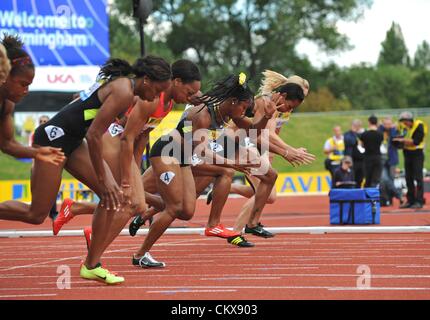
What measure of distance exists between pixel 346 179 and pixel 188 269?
12308 millimetres

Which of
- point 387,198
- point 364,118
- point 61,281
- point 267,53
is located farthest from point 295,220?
point 267,53

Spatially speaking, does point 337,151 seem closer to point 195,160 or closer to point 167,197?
point 195,160

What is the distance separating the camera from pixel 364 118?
43.8m

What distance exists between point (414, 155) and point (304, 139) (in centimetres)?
2494

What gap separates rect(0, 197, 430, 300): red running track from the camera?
709 cm

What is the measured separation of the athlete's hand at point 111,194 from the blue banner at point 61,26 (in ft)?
48.4

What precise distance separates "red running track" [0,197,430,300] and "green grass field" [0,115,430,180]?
26.0 meters

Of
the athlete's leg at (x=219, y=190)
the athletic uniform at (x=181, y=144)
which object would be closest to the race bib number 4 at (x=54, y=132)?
the athletic uniform at (x=181, y=144)

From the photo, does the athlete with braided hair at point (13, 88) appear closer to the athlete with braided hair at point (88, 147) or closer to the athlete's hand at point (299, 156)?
the athlete with braided hair at point (88, 147)

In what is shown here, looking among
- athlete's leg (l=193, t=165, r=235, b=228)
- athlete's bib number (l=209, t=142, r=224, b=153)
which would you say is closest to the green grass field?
athlete's bib number (l=209, t=142, r=224, b=153)

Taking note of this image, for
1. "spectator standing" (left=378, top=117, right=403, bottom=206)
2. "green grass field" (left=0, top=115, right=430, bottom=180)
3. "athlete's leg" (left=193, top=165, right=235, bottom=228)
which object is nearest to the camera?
"athlete's leg" (left=193, top=165, right=235, bottom=228)

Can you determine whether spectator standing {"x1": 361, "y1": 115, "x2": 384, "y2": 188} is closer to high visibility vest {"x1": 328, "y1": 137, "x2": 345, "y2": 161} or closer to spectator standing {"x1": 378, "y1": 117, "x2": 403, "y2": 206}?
spectator standing {"x1": 378, "y1": 117, "x2": 403, "y2": 206}

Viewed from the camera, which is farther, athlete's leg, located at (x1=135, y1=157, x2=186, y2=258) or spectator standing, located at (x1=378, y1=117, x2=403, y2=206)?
spectator standing, located at (x1=378, y1=117, x2=403, y2=206)

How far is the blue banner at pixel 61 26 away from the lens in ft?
71.3
